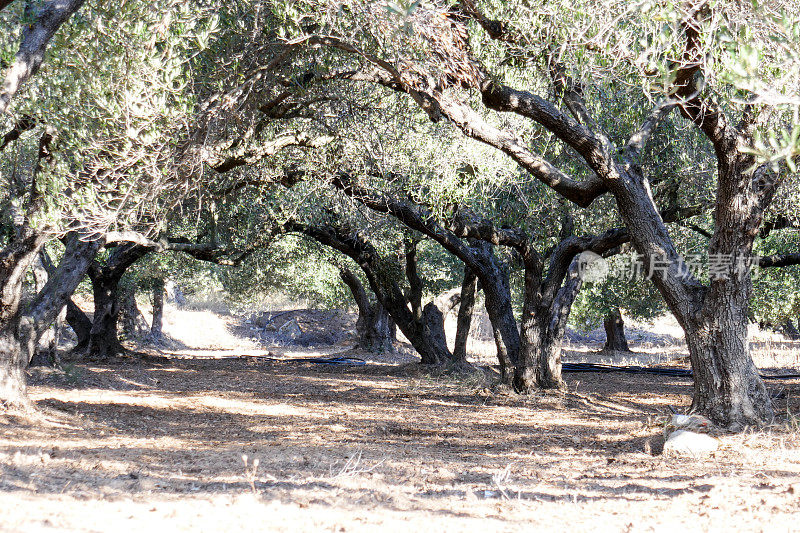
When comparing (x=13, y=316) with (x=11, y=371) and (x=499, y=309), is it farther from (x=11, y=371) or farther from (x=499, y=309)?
(x=499, y=309)

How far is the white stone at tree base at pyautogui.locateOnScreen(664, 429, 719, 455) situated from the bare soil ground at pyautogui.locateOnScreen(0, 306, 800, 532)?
0.11 m

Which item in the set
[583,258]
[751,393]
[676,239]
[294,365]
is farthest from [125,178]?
[294,365]

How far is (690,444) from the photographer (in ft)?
18.9

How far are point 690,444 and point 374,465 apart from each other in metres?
2.76

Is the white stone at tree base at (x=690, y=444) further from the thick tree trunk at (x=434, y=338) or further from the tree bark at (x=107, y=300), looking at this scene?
the tree bark at (x=107, y=300)

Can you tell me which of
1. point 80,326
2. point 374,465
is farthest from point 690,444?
point 80,326

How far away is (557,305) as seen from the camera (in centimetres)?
1130

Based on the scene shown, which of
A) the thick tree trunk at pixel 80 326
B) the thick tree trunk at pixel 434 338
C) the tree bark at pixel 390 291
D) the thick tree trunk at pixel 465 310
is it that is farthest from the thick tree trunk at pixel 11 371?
the thick tree trunk at pixel 80 326

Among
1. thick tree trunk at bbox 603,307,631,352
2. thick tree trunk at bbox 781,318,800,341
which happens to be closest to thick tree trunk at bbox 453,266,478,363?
thick tree trunk at bbox 603,307,631,352

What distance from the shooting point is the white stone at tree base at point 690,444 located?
5.70 meters

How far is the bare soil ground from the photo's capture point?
351 cm

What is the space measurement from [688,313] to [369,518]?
4647 mm

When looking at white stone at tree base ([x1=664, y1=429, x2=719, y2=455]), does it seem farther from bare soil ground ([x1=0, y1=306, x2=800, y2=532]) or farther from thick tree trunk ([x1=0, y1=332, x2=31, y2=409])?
thick tree trunk ([x1=0, y1=332, x2=31, y2=409])

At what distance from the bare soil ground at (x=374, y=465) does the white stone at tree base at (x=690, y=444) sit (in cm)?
11
